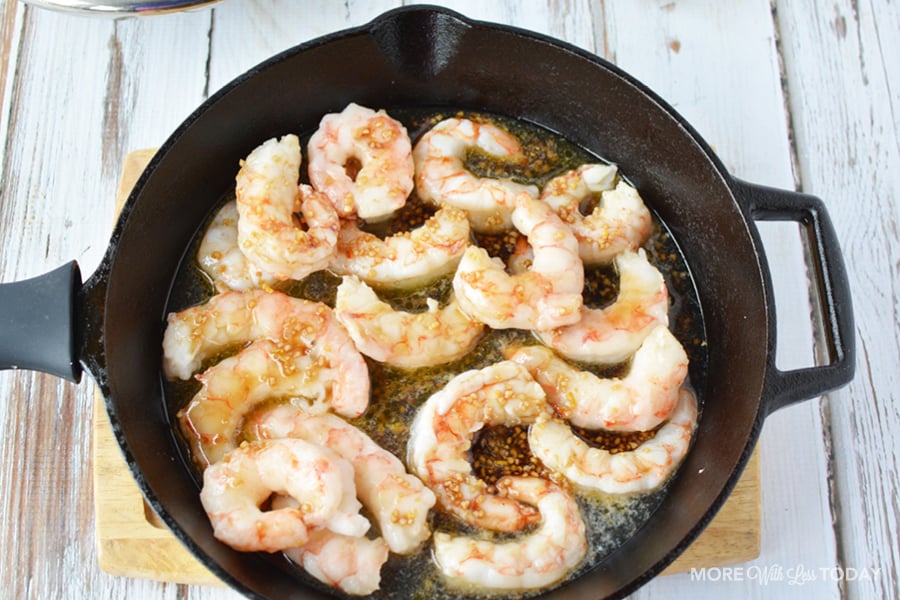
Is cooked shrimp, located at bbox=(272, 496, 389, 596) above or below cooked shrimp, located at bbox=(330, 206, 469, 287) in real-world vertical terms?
below

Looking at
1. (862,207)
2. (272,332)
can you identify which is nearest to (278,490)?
(272,332)

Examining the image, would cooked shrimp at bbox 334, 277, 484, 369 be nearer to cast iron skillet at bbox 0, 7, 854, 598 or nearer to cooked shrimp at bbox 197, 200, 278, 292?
cooked shrimp at bbox 197, 200, 278, 292

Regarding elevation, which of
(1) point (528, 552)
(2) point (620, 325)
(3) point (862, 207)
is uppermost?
(3) point (862, 207)

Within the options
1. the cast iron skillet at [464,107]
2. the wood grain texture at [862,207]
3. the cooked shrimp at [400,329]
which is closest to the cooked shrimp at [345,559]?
the cast iron skillet at [464,107]

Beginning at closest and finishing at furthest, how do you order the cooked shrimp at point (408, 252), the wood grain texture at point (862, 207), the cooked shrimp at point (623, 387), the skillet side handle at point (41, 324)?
1. the skillet side handle at point (41, 324)
2. the cooked shrimp at point (623, 387)
3. the cooked shrimp at point (408, 252)
4. the wood grain texture at point (862, 207)

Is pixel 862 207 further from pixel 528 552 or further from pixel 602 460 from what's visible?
pixel 528 552

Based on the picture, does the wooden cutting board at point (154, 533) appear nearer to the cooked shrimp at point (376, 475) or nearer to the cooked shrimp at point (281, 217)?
the cooked shrimp at point (376, 475)

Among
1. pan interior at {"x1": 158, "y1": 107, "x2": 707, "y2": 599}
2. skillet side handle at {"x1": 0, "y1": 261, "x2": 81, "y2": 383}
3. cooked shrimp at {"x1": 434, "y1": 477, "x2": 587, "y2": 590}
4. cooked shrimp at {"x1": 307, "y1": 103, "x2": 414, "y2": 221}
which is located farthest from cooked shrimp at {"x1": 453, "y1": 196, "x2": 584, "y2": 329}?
skillet side handle at {"x1": 0, "y1": 261, "x2": 81, "y2": 383}
